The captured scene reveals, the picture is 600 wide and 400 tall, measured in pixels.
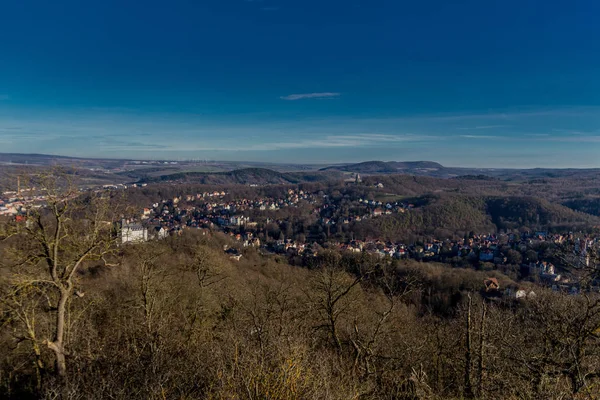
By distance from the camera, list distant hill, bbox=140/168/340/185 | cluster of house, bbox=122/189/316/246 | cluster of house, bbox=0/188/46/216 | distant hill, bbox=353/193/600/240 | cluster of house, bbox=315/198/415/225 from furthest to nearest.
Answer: distant hill, bbox=140/168/340/185 < cluster of house, bbox=315/198/415/225 < distant hill, bbox=353/193/600/240 < cluster of house, bbox=122/189/316/246 < cluster of house, bbox=0/188/46/216

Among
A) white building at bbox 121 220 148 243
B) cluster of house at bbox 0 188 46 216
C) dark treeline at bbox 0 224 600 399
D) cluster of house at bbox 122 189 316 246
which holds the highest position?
cluster of house at bbox 0 188 46 216

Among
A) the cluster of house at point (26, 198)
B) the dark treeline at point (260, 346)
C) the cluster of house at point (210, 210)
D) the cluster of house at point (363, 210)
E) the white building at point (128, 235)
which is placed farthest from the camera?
the cluster of house at point (363, 210)

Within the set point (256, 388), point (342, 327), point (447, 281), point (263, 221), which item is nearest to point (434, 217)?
point (263, 221)

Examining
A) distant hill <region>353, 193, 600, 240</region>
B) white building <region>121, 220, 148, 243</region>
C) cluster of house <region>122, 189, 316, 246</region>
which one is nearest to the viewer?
white building <region>121, 220, 148, 243</region>

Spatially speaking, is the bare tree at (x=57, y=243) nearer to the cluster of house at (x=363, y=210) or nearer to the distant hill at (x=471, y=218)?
the distant hill at (x=471, y=218)

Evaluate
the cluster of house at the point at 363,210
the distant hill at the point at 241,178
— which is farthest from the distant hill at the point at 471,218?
the distant hill at the point at 241,178

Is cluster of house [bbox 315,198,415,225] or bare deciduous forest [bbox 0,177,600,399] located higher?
bare deciduous forest [bbox 0,177,600,399]

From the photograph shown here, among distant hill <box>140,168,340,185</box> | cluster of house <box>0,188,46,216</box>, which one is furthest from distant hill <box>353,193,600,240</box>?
distant hill <box>140,168,340,185</box>

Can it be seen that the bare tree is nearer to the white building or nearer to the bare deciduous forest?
the bare deciduous forest

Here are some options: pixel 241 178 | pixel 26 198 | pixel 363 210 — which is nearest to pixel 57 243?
pixel 26 198

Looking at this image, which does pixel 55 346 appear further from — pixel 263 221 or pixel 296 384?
pixel 263 221
